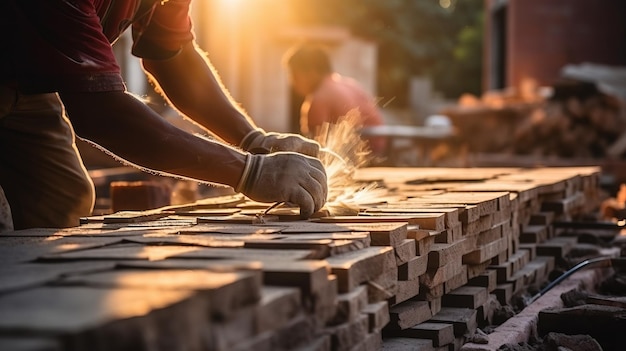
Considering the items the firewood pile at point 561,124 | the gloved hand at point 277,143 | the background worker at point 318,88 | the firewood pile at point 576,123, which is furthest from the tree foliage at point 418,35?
the gloved hand at point 277,143

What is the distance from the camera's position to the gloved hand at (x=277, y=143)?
160 inches

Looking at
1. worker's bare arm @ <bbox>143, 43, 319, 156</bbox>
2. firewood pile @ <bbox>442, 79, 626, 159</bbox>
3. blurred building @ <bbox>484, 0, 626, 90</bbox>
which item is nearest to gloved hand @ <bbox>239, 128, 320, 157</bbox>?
worker's bare arm @ <bbox>143, 43, 319, 156</bbox>

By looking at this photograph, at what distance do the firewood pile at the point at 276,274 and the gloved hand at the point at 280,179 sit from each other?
102mm

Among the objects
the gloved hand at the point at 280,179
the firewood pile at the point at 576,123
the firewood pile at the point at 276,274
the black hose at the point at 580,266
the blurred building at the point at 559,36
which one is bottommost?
the black hose at the point at 580,266

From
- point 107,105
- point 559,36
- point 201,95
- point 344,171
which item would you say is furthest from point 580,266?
point 559,36

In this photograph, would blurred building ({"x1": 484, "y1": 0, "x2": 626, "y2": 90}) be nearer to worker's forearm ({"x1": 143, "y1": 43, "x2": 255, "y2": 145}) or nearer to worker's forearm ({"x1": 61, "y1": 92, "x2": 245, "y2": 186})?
worker's forearm ({"x1": 143, "y1": 43, "x2": 255, "y2": 145})

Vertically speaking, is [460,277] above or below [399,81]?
below

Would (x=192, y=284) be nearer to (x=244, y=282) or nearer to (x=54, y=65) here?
(x=244, y=282)

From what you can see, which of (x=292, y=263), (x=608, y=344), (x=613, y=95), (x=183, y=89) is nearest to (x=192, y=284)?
(x=292, y=263)

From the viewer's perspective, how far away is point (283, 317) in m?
2.13

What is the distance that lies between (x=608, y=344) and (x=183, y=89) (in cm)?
222

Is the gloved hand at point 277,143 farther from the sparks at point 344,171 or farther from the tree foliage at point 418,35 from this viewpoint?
the tree foliage at point 418,35

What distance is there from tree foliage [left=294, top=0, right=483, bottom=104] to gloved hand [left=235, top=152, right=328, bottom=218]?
2692 cm

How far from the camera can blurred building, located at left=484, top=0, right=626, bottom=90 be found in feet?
52.0
